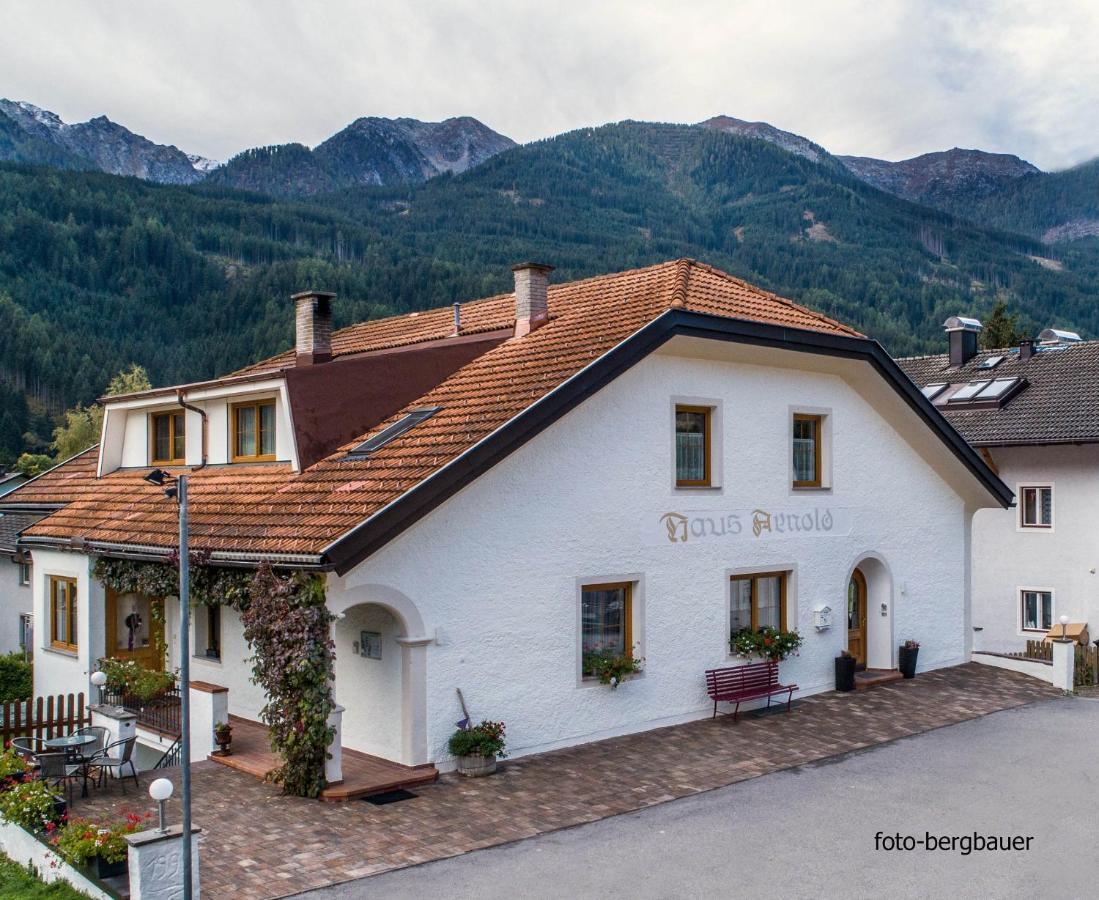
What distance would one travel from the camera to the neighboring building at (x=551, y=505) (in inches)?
502

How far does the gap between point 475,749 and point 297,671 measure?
7.75 ft

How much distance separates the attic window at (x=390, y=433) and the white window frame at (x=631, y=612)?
126 inches

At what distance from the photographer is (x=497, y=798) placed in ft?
38.0

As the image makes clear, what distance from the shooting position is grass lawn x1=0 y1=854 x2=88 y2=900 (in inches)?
360

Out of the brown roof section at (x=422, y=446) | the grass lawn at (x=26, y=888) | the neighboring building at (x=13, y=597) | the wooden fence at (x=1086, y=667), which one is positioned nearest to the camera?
the grass lawn at (x=26, y=888)

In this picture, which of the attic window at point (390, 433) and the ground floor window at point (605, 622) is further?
the attic window at point (390, 433)

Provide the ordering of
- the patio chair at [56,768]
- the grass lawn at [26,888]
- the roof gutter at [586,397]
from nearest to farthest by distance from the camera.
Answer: the grass lawn at [26,888] < the roof gutter at [586,397] < the patio chair at [56,768]

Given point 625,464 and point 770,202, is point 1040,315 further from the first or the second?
point 625,464

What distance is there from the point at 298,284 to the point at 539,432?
383 ft

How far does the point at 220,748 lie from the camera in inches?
530

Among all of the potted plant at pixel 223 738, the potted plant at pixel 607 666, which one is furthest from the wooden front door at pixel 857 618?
the potted plant at pixel 223 738

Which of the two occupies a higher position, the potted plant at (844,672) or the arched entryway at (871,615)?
the arched entryway at (871,615)

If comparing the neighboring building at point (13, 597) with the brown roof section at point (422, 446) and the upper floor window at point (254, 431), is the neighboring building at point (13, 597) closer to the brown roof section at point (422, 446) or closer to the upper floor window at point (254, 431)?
the brown roof section at point (422, 446)

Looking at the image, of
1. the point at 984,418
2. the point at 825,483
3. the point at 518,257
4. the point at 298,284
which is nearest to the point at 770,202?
the point at 518,257
